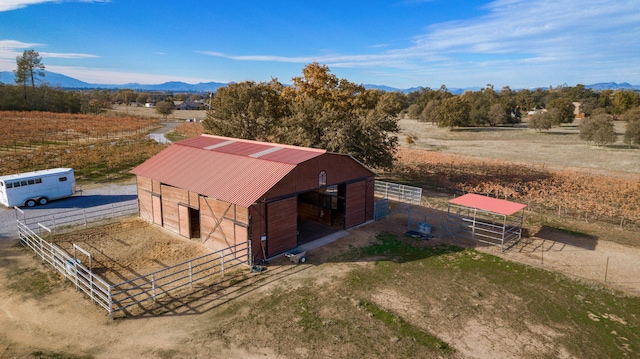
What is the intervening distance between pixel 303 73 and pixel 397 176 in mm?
14833

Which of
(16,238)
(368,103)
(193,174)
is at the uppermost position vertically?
(368,103)

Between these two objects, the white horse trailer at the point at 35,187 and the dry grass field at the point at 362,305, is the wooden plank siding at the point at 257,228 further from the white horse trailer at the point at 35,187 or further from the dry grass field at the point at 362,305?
the white horse trailer at the point at 35,187

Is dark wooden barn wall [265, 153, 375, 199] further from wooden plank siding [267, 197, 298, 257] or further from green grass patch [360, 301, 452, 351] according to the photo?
green grass patch [360, 301, 452, 351]

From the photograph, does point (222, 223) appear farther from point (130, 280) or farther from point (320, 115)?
point (320, 115)

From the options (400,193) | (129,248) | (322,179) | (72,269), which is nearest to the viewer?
(72,269)

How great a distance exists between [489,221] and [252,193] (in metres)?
16.9

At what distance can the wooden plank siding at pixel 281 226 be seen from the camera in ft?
64.2

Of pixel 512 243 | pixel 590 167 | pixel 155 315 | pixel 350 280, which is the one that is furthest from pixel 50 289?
pixel 590 167

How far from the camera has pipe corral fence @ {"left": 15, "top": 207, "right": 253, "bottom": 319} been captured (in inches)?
585

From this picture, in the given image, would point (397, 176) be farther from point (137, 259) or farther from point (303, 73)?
point (137, 259)

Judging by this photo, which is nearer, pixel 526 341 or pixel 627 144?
pixel 526 341

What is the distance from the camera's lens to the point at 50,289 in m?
16.2

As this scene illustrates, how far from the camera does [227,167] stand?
22562mm

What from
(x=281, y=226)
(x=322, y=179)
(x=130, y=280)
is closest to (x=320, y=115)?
(x=322, y=179)
